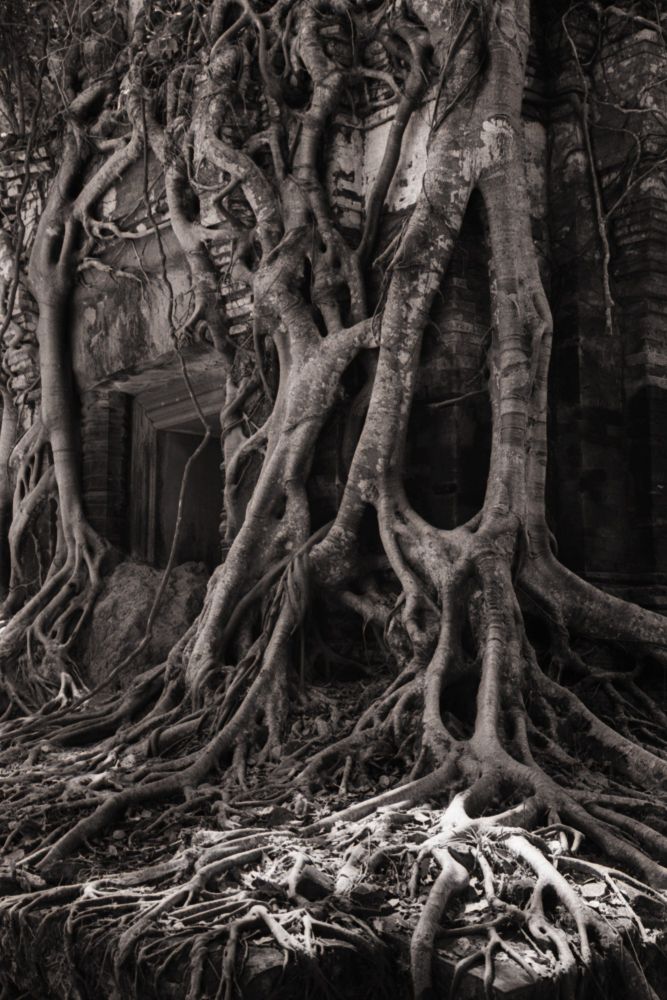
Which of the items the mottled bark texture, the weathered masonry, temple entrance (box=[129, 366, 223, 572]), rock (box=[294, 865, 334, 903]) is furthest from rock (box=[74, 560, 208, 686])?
rock (box=[294, 865, 334, 903])

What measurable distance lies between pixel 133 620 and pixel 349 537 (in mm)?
1689

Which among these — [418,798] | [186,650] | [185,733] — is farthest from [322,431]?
[418,798]

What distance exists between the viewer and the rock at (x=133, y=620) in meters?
6.12

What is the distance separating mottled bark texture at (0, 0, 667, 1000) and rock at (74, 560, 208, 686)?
0.42 ft

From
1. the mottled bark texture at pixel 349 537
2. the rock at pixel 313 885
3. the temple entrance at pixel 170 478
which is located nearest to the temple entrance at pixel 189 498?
the temple entrance at pixel 170 478

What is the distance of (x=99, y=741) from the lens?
528 centimetres

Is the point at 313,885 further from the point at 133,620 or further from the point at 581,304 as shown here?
the point at 581,304

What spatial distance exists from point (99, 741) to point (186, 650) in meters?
0.58

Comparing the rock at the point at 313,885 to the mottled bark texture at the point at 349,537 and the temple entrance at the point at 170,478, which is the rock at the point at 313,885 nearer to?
the mottled bark texture at the point at 349,537

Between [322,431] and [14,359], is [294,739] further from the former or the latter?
[14,359]

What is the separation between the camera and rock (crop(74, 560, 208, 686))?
6121 mm

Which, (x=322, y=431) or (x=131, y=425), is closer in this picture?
(x=322, y=431)

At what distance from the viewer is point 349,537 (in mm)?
5004

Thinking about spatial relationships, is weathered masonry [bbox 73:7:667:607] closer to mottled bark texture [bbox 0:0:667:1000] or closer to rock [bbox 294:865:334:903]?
mottled bark texture [bbox 0:0:667:1000]
